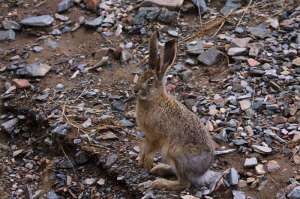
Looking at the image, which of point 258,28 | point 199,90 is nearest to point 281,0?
point 258,28

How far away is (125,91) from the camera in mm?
6305

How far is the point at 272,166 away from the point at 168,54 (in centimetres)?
127

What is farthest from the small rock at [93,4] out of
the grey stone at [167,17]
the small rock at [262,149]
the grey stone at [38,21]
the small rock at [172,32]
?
the small rock at [262,149]

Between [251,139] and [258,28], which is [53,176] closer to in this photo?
[251,139]

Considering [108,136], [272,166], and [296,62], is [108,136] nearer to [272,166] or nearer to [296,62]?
[272,166]

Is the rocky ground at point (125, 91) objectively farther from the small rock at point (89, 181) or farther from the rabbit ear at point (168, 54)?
the rabbit ear at point (168, 54)

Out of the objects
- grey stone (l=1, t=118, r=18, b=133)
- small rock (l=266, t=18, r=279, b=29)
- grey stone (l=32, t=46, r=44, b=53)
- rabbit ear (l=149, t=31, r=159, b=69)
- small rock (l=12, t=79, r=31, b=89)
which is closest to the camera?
rabbit ear (l=149, t=31, r=159, b=69)

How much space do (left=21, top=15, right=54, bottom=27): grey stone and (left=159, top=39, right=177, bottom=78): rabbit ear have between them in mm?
2409

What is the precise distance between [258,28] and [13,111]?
2.72 meters

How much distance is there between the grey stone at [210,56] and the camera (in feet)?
21.6

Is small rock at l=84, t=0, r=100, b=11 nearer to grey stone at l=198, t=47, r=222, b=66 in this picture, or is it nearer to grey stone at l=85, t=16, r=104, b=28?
grey stone at l=85, t=16, r=104, b=28

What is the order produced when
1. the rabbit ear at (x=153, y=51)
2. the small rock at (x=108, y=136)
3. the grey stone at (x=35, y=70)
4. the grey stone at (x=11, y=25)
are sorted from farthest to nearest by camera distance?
the grey stone at (x=11, y=25) → the grey stone at (x=35, y=70) → the small rock at (x=108, y=136) → the rabbit ear at (x=153, y=51)

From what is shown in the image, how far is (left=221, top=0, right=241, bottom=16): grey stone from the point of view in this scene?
7.30 metres

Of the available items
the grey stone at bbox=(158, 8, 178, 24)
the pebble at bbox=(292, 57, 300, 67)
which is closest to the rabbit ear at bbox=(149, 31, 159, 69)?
the pebble at bbox=(292, 57, 300, 67)
